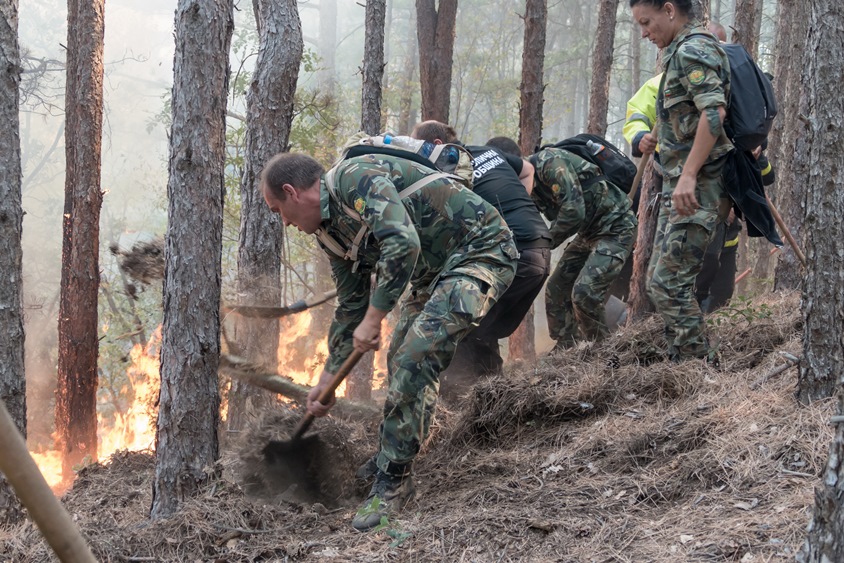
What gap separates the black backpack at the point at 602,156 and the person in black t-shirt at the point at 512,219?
59 cm

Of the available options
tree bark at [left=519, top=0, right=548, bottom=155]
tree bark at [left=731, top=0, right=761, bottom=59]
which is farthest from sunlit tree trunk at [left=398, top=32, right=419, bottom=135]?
tree bark at [left=731, top=0, right=761, bottom=59]

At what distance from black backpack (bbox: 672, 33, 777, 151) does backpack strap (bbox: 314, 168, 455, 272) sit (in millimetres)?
1931

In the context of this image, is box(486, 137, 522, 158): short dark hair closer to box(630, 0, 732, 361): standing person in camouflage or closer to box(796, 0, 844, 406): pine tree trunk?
box(630, 0, 732, 361): standing person in camouflage

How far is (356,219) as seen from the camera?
167 inches

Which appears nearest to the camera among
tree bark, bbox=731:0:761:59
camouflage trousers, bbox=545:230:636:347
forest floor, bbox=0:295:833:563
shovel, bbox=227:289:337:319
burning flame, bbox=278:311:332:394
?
forest floor, bbox=0:295:833:563

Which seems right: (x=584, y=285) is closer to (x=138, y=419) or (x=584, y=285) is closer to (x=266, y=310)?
(x=266, y=310)

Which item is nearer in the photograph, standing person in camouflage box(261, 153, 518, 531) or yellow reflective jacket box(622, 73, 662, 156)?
standing person in camouflage box(261, 153, 518, 531)

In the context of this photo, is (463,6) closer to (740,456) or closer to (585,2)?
(585,2)

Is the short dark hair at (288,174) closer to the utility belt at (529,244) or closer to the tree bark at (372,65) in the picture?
the utility belt at (529,244)

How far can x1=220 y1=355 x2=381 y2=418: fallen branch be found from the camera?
5.33 metres

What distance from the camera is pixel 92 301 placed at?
860 cm

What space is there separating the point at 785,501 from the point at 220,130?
11.5 ft

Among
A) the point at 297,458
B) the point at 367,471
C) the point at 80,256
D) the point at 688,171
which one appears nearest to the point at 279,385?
the point at 297,458

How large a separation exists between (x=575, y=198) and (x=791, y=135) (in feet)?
14.6
